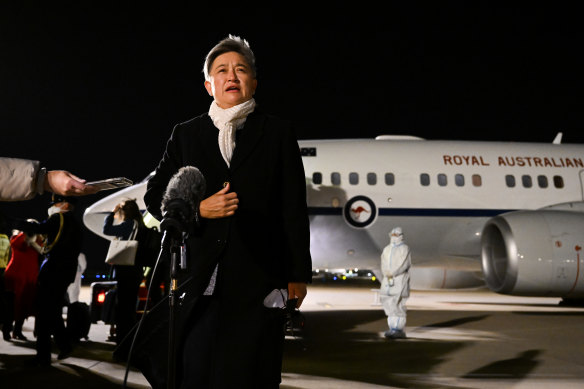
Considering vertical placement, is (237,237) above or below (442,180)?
below

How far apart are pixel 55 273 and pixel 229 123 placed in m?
4.21

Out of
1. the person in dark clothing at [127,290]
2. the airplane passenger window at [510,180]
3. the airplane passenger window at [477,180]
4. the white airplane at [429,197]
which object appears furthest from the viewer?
the airplane passenger window at [510,180]

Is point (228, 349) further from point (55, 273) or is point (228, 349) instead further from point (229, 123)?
point (55, 273)

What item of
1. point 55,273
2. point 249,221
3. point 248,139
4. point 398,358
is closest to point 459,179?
point 398,358

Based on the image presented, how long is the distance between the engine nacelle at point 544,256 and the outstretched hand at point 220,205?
8828 millimetres

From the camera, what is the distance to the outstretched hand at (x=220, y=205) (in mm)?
2348

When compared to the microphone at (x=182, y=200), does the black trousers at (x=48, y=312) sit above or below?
below

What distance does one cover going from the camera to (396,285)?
8.70m

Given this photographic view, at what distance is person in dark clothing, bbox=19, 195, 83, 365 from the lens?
5.95m

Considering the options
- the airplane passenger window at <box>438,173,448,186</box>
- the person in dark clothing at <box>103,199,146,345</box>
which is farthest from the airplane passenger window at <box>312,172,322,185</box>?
the person in dark clothing at <box>103,199,146,345</box>

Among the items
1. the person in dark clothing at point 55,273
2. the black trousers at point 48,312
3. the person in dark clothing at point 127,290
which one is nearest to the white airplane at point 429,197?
the person in dark clothing at point 127,290

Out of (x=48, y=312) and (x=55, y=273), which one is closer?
(x=48, y=312)

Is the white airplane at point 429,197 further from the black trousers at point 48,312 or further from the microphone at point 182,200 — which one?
the microphone at point 182,200

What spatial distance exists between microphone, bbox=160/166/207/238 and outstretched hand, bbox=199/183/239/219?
0.03 meters
